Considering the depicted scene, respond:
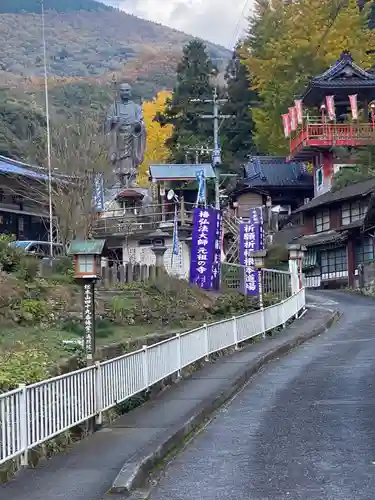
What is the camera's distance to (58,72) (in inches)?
6570

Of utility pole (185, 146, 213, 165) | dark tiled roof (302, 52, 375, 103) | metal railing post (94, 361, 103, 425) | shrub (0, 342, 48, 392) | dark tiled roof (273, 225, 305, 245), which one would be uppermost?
dark tiled roof (302, 52, 375, 103)

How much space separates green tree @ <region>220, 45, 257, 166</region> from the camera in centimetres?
6788

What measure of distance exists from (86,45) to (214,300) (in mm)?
184487

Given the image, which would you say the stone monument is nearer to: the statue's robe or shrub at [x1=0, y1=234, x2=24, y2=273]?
the statue's robe

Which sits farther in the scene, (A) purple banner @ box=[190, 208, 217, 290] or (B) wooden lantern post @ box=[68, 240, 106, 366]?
(A) purple banner @ box=[190, 208, 217, 290]

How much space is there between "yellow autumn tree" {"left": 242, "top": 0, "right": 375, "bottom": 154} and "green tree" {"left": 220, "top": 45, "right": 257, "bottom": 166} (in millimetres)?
3094

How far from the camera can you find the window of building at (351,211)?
46.4m

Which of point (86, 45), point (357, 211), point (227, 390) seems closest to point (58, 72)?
point (86, 45)

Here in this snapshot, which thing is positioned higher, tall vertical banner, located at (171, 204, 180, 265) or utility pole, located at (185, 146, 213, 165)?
utility pole, located at (185, 146, 213, 165)

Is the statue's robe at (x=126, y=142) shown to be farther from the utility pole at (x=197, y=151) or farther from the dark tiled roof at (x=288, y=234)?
the dark tiled roof at (x=288, y=234)

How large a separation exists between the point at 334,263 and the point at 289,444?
4049 centimetres

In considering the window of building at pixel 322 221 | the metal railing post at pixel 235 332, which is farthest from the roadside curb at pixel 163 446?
the window of building at pixel 322 221

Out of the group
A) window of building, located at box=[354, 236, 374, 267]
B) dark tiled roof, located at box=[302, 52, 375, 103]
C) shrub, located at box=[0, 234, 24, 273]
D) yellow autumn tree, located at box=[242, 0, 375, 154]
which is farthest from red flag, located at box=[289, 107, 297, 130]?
shrub, located at box=[0, 234, 24, 273]

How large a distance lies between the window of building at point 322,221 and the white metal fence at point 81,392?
3482cm
